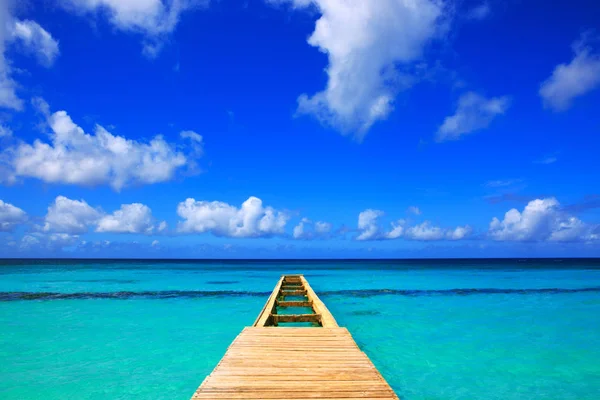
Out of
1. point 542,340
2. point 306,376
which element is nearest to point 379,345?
point 542,340

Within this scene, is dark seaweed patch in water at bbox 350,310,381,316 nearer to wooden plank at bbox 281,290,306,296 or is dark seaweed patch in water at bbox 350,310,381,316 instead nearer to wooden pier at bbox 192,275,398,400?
wooden plank at bbox 281,290,306,296

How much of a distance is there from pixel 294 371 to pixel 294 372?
4 cm

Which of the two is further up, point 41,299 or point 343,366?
point 343,366

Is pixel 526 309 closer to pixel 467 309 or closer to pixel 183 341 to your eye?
pixel 467 309

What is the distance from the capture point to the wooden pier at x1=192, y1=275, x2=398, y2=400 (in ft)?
12.9

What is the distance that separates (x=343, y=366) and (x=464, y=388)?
437 centimetres

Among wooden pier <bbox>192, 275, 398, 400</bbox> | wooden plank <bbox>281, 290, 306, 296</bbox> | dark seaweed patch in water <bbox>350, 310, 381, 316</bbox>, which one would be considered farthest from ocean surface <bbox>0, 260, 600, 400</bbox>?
wooden pier <bbox>192, 275, 398, 400</bbox>

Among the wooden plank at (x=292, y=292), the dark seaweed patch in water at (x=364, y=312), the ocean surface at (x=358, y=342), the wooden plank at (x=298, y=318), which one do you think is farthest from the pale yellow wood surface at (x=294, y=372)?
the wooden plank at (x=292, y=292)

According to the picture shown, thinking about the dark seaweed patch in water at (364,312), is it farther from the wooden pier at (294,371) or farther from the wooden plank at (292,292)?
the wooden pier at (294,371)

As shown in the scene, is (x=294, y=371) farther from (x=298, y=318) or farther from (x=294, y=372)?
(x=298, y=318)

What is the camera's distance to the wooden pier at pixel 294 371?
3938mm

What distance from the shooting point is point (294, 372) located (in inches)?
181

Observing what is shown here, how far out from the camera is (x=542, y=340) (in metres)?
11.2

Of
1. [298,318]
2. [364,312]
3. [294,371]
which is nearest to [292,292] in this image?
[364,312]
